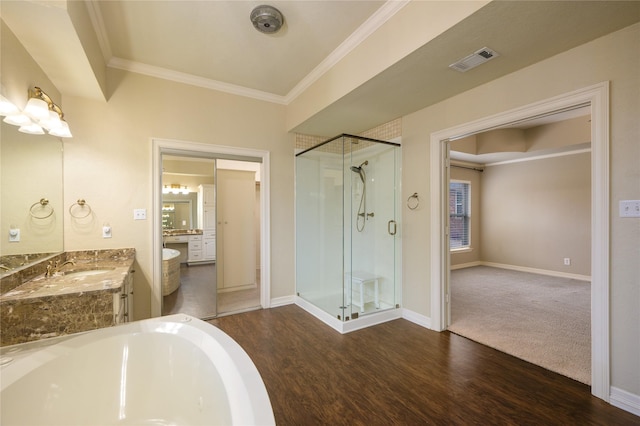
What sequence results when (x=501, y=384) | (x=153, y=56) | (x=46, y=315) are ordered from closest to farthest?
(x=46, y=315), (x=501, y=384), (x=153, y=56)

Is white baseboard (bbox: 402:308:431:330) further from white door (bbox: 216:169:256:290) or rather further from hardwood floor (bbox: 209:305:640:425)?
white door (bbox: 216:169:256:290)

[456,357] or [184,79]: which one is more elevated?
[184,79]

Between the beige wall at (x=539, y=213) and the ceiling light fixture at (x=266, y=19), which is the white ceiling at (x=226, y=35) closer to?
the ceiling light fixture at (x=266, y=19)

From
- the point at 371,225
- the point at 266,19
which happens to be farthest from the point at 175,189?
the point at 371,225

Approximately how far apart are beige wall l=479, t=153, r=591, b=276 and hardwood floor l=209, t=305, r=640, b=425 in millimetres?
4353

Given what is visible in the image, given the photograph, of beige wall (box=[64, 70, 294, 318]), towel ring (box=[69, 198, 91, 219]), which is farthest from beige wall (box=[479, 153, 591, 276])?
towel ring (box=[69, 198, 91, 219])

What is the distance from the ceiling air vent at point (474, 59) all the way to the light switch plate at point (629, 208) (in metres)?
1.30

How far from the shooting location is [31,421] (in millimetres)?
1222

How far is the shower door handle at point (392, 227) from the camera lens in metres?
3.37

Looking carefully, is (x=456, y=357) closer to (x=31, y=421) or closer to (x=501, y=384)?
(x=501, y=384)

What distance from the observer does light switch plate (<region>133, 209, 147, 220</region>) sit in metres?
2.83

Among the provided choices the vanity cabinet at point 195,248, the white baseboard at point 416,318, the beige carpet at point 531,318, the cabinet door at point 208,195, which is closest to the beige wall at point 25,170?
the vanity cabinet at point 195,248

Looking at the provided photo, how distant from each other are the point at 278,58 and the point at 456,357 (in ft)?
10.8

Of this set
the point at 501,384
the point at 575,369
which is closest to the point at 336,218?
the point at 501,384
